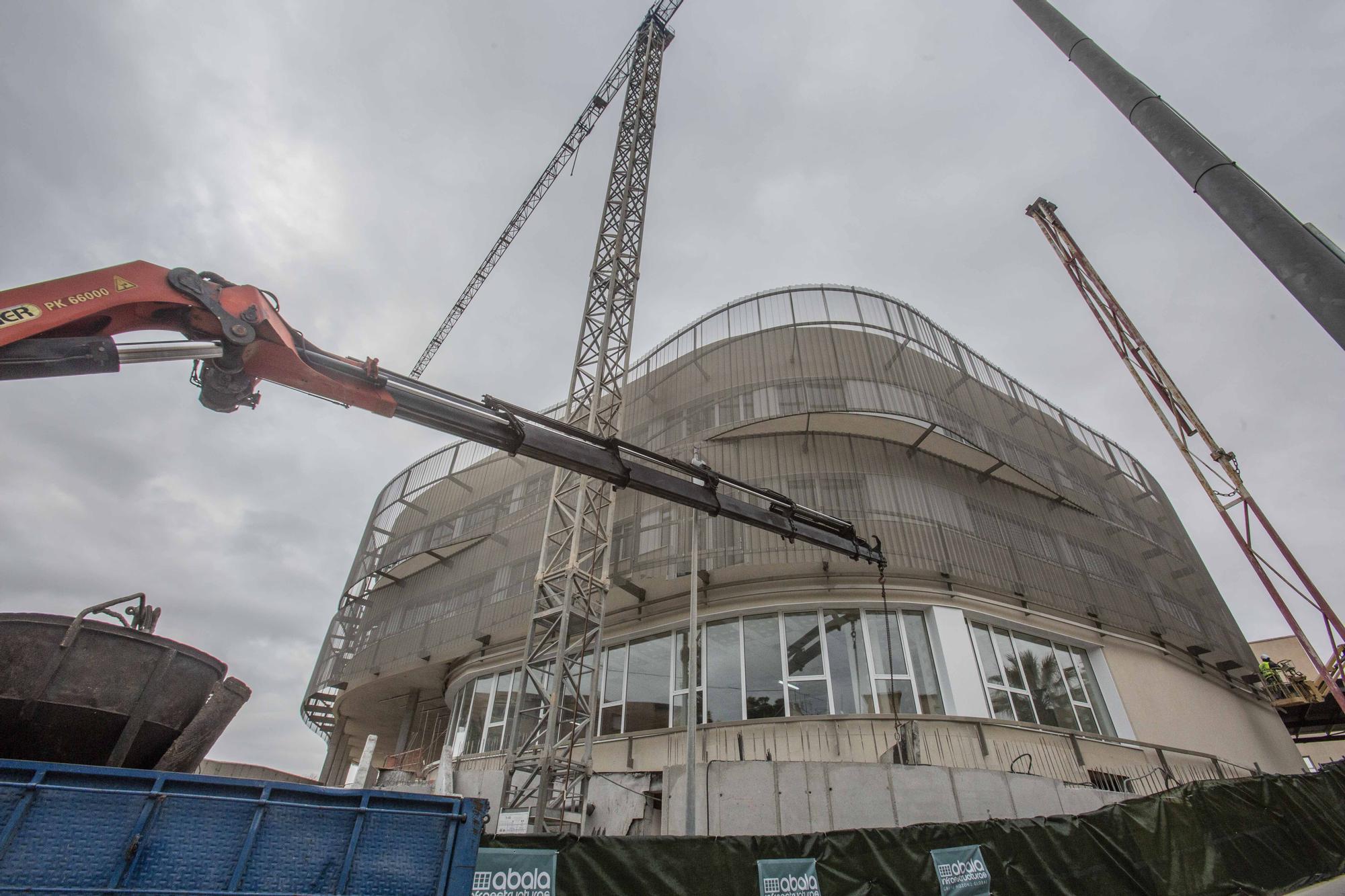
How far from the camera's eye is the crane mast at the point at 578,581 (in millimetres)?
15133

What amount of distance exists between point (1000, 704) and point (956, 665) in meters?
1.61

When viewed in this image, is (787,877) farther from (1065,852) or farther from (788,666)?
(788,666)

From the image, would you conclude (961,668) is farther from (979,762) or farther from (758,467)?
(758,467)

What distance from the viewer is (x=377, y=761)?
32031mm

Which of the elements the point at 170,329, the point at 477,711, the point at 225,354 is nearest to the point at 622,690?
the point at 477,711

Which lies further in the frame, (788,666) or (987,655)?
(987,655)

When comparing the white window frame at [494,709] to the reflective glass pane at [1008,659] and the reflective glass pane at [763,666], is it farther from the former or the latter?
the reflective glass pane at [1008,659]

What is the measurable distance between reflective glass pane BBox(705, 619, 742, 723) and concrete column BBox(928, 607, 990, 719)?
489cm

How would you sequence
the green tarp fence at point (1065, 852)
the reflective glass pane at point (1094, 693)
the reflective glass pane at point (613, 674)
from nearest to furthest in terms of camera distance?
the green tarp fence at point (1065, 852)
the reflective glass pane at point (1094, 693)
the reflective glass pane at point (613, 674)

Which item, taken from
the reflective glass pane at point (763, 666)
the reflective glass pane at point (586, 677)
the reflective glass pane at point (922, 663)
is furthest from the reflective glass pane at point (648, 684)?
the reflective glass pane at point (922, 663)

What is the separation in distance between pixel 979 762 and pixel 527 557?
579 inches

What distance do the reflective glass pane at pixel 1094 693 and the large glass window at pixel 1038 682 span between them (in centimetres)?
2

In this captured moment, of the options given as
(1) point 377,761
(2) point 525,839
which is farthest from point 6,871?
(1) point 377,761

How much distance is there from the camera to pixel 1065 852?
921cm
